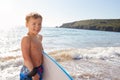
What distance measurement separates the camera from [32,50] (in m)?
2.97

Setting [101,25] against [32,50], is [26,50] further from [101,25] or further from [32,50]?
[101,25]

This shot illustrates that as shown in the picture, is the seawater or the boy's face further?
the seawater

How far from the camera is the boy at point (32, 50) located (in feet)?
9.49

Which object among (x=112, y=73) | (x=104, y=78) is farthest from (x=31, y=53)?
(x=112, y=73)

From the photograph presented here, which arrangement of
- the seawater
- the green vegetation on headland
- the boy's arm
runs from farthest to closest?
1. the green vegetation on headland
2. the seawater
3. the boy's arm

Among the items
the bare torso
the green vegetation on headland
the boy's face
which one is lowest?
the green vegetation on headland

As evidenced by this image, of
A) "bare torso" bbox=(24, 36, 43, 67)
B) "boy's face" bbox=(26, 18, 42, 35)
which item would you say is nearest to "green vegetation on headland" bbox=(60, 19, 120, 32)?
"bare torso" bbox=(24, 36, 43, 67)

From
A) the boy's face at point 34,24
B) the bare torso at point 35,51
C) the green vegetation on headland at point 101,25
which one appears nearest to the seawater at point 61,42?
the bare torso at point 35,51

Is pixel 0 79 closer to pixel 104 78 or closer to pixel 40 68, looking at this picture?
pixel 104 78

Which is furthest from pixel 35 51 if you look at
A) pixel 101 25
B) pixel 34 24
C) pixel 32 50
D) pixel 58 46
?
pixel 101 25

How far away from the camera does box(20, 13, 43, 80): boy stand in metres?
2.89

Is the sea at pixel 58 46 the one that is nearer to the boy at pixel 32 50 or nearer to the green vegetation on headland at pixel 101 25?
the boy at pixel 32 50

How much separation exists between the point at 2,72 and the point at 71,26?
12683 centimetres

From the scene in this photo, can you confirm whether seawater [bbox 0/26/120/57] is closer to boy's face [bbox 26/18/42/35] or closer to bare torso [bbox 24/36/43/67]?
bare torso [bbox 24/36/43/67]
